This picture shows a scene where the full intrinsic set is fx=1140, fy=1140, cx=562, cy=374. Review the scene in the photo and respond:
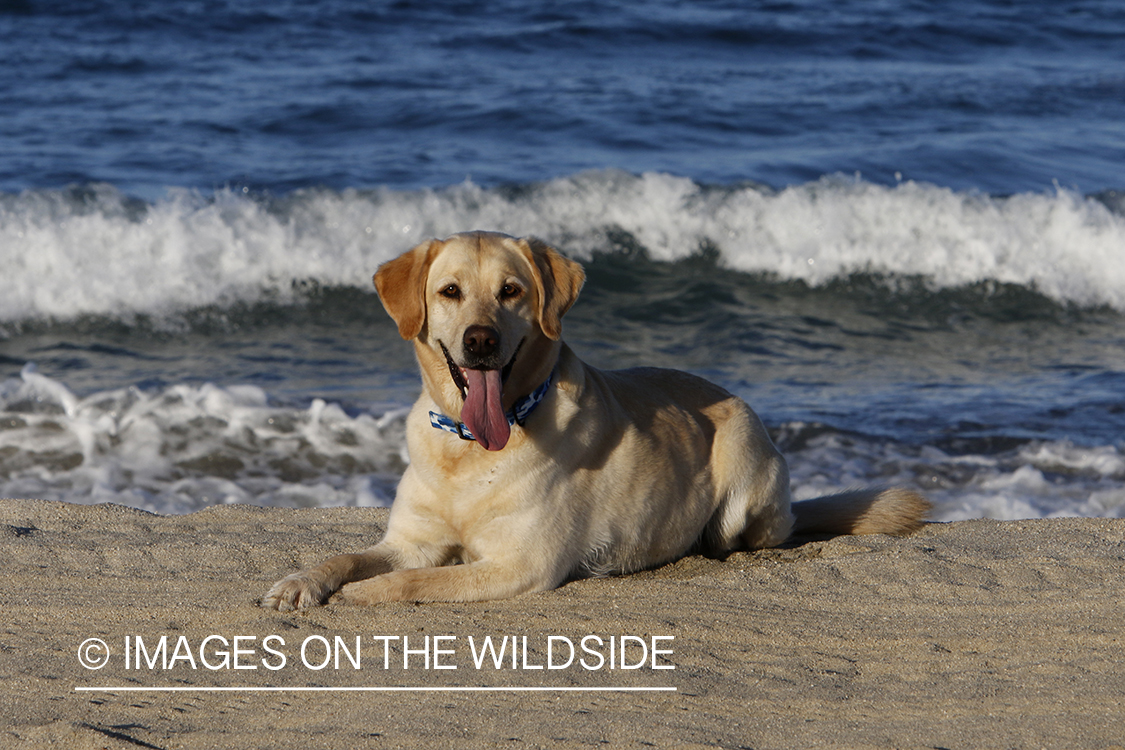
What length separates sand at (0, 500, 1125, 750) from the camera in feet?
9.33

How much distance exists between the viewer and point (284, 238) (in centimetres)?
1101

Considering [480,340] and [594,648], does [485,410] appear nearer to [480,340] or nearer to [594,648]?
[480,340]

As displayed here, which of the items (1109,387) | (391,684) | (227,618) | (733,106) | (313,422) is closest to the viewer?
(391,684)

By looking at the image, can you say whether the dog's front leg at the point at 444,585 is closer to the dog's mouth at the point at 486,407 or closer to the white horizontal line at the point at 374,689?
the dog's mouth at the point at 486,407

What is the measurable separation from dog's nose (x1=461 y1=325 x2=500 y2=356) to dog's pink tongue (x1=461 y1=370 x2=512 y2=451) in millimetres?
106

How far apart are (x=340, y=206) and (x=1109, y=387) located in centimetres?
733

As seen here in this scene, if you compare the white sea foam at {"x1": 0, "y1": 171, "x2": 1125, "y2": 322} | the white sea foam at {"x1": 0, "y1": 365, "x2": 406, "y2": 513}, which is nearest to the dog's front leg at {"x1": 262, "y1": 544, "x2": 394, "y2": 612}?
the white sea foam at {"x1": 0, "y1": 365, "x2": 406, "y2": 513}

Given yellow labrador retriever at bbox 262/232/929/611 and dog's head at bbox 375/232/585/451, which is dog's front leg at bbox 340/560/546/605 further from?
dog's head at bbox 375/232/585/451

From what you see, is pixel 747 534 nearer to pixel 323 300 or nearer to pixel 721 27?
pixel 323 300

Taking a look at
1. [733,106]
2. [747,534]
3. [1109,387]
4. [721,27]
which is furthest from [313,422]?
[721,27]

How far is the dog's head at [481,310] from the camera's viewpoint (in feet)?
12.4

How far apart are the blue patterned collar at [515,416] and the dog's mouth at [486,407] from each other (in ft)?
0.41

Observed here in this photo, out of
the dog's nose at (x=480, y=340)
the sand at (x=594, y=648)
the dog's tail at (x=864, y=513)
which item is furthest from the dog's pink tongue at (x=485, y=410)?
the dog's tail at (x=864, y=513)

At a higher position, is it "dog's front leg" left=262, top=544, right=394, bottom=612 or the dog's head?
Result: the dog's head
